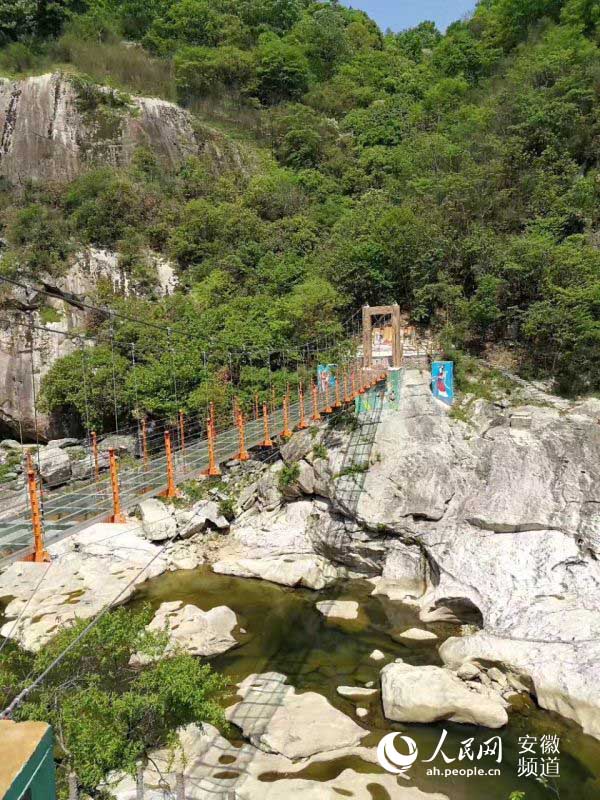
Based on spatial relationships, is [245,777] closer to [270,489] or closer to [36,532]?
[36,532]

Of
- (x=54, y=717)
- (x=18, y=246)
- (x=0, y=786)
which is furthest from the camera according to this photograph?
(x=18, y=246)

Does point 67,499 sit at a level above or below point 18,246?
below

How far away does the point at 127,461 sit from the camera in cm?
749

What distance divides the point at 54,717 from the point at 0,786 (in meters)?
2.68

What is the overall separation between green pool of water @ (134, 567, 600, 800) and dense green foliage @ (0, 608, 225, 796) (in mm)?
841

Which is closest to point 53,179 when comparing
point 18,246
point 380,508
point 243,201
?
point 18,246

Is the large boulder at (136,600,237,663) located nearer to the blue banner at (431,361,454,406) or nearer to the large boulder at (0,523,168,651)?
the large boulder at (0,523,168,651)

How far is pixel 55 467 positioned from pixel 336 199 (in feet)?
28.4

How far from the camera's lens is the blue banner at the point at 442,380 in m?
7.38

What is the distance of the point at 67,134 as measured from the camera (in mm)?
12719

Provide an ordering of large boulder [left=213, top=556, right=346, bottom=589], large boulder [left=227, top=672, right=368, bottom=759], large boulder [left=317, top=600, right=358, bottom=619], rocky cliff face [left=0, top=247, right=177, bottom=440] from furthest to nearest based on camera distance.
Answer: rocky cliff face [left=0, top=247, right=177, bottom=440]
large boulder [left=213, top=556, right=346, bottom=589]
large boulder [left=317, top=600, right=358, bottom=619]
large boulder [left=227, top=672, right=368, bottom=759]

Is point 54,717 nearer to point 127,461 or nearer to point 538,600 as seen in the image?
point 538,600

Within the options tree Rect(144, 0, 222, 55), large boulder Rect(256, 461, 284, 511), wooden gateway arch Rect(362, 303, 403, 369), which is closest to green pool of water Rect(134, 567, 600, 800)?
large boulder Rect(256, 461, 284, 511)

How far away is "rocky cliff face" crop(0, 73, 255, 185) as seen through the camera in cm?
1255
